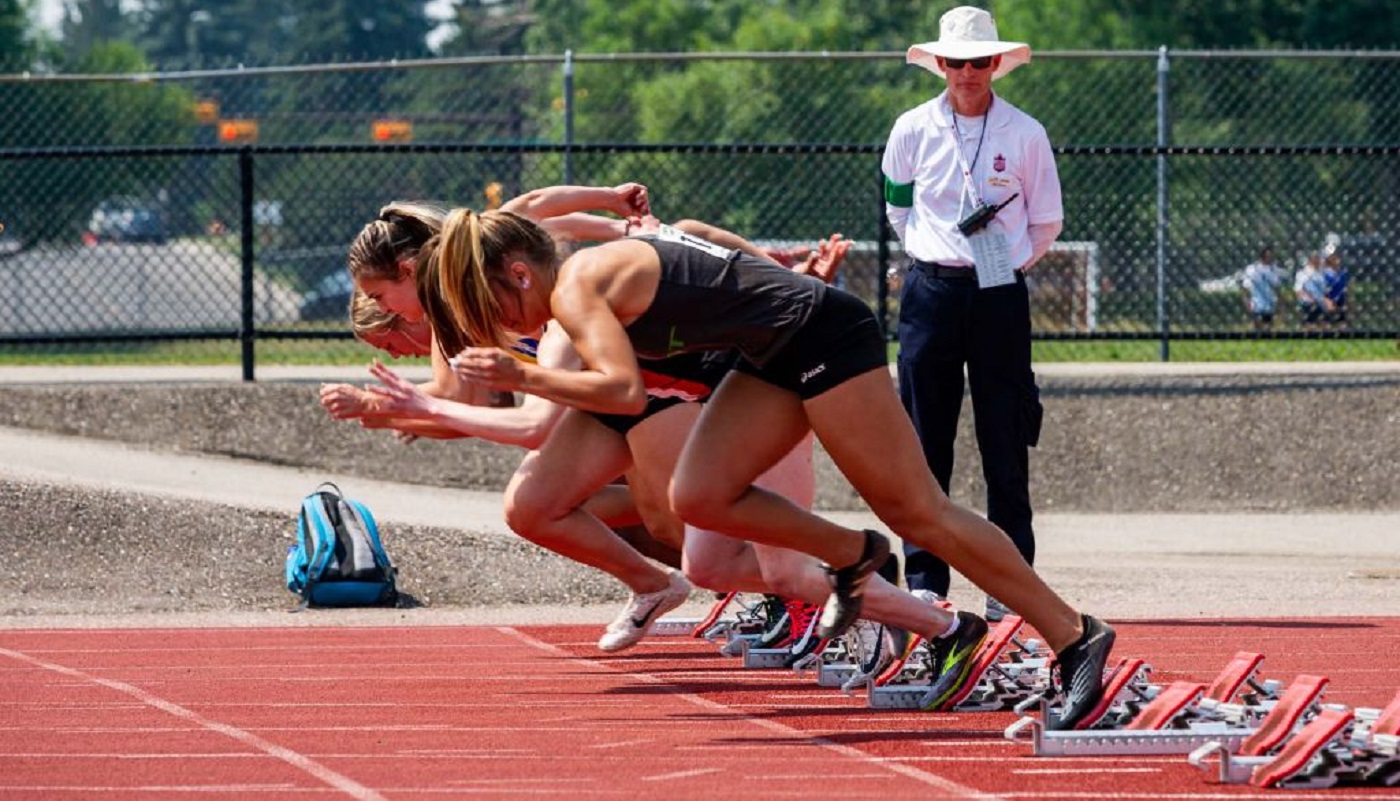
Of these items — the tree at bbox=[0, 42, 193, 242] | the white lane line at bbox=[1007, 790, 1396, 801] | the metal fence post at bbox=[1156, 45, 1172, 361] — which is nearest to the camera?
the white lane line at bbox=[1007, 790, 1396, 801]

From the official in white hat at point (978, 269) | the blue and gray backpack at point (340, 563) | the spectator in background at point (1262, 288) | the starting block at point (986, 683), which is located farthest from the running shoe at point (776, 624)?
the spectator in background at point (1262, 288)

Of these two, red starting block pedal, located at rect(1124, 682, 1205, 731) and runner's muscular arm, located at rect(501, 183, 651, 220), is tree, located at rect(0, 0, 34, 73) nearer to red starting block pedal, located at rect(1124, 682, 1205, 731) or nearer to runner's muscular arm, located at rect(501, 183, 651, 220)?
runner's muscular arm, located at rect(501, 183, 651, 220)

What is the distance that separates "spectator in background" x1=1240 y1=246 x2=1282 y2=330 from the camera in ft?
51.7

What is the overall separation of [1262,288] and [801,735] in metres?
10.2

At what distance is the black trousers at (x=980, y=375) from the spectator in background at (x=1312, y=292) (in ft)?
22.0

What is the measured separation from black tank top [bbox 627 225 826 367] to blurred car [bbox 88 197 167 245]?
1074cm

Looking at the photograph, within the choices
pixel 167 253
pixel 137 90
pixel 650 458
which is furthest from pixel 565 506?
pixel 137 90

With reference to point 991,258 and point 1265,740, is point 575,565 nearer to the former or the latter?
point 991,258

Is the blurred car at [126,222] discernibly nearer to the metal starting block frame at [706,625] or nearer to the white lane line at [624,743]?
the metal starting block frame at [706,625]

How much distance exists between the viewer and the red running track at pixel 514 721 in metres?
5.97

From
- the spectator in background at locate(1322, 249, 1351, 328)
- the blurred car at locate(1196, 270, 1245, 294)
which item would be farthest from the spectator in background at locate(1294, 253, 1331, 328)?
Result: the blurred car at locate(1196, 270, 1245, 294)

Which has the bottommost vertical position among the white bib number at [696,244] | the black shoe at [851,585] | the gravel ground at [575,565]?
the gravel ground at [575,565]

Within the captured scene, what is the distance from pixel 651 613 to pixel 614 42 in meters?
60.2

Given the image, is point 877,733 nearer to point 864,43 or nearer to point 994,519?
point 994,519
